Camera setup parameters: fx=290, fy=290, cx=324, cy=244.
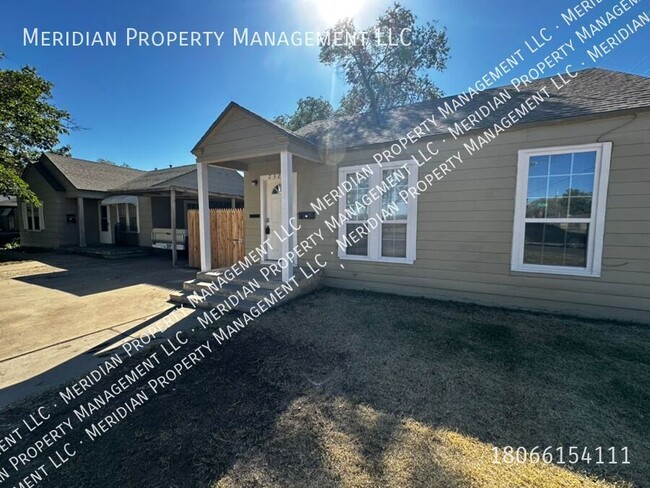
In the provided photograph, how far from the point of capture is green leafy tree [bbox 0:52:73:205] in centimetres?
1145

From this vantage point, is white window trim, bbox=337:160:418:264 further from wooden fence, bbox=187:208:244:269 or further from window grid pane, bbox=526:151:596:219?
wooden fence, bbox=187:208:244:269

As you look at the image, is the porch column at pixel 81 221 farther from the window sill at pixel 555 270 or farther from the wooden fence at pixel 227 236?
the window sill at pixel 555 270

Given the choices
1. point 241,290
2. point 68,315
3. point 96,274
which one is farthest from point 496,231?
point 96,274

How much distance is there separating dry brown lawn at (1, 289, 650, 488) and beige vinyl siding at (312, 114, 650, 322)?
0.67 metres

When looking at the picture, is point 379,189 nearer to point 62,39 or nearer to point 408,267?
point 408,267

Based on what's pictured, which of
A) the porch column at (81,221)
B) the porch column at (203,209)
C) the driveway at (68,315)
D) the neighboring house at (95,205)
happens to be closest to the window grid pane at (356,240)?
the porch column at (203,209)

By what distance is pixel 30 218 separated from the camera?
51.1 ft

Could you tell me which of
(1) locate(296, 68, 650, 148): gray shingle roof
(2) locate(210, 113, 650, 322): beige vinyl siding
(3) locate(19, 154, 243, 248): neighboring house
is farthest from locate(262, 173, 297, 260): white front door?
(3) locate(19, 154, 243, 248): neighboring house

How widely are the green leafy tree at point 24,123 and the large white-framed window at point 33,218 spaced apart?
6.75 ft

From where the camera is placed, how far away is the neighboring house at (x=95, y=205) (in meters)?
13.8

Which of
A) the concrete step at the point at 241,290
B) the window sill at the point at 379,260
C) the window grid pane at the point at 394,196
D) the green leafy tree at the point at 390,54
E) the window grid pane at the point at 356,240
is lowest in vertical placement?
the concrete step at the point at 241,290

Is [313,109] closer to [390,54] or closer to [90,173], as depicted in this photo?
[390,54]

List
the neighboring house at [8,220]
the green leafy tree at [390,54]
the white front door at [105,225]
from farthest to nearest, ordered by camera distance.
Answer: the neighboring house at [8,220] < the green leafy tree at [390,54] < the white front door at [105,225]

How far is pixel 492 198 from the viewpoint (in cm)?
521
